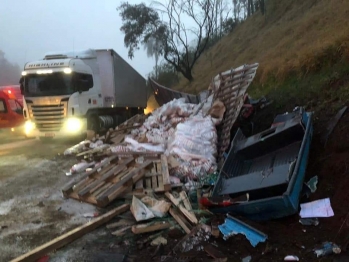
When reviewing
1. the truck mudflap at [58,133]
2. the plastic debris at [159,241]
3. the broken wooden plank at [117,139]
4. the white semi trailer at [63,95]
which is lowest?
the plastic debris at [159,241]

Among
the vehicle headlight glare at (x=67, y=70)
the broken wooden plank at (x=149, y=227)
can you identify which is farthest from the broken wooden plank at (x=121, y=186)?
the vehicle headlight glare at (x=67, y=70)

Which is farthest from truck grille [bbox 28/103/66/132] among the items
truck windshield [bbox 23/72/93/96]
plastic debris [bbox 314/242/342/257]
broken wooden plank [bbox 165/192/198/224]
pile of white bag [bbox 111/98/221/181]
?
plastic debris [bbox 314/242/342/257]

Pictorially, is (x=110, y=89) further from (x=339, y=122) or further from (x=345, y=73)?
(x=339, y=122)

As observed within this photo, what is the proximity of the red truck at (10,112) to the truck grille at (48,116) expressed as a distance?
4.34m

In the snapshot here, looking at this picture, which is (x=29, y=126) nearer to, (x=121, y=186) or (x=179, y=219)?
(x=121, y=186)

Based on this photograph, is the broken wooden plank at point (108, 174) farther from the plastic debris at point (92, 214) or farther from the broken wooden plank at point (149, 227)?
the broken wooden plank at point (149, 227)

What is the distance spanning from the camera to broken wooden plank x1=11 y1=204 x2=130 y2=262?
464 centimetres

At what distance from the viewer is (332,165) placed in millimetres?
5637

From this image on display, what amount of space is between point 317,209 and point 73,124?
9.81 m

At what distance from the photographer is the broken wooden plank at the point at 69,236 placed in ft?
15.2

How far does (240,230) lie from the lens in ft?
15.7

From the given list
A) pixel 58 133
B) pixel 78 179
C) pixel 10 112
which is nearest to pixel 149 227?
pixel 78 179

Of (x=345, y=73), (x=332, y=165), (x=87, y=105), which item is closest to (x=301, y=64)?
(x=345, y=73)

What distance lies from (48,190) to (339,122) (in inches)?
224
